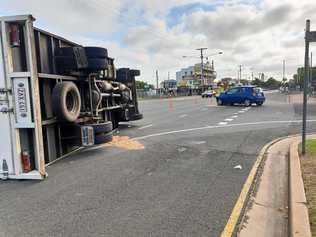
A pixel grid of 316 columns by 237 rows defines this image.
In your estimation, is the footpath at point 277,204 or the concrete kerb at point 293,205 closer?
the concrete kerb at point 293,205

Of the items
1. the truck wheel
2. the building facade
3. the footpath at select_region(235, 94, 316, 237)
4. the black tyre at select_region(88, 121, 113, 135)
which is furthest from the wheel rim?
the building facade

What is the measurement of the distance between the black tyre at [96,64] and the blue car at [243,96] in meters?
20.4

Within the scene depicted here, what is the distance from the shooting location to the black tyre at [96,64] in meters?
8.02

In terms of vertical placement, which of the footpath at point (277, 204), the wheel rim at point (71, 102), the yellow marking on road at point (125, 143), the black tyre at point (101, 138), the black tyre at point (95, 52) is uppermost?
the black tyre at point (95, 52)

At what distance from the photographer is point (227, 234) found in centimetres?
379

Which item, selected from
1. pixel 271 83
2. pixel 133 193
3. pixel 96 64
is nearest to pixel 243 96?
pixel 96 64

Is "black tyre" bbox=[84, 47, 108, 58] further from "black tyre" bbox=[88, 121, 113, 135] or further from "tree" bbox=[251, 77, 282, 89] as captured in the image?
"tree" bbox=[251, 77, 282, 89]

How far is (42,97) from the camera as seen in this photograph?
696 centimetres

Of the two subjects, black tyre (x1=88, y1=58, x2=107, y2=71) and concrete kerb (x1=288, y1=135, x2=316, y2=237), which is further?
black tyre (x1=88, y1=58, x2=107, y2=71)

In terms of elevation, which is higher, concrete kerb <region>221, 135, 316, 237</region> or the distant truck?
the distant truck

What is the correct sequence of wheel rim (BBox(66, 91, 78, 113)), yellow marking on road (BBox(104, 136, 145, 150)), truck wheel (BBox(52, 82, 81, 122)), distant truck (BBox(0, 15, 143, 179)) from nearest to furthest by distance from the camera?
distant truck (BBox(0, 15, 143, 179))
truck wheel (BBox(52, 82, 81, 122))
wheel rim (BBox(66, 91, 78, 113))
yellow marking on road (BBox(104, 136, 145, 150))

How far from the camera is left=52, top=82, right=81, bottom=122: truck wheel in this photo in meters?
6.95

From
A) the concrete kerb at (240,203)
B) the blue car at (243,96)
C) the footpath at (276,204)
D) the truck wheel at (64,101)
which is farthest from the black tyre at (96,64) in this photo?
the blue car at (243,96)

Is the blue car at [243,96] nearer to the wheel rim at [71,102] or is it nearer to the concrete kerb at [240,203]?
the concrete kerb at [240,203]
